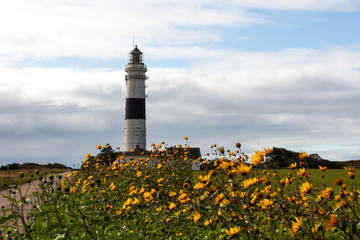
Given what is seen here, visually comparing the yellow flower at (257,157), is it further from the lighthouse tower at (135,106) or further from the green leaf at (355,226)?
the lighthouse tower at (135,106)

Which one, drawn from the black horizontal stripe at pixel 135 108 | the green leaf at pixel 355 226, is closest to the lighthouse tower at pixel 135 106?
the black horizontal stripe at pixel 135 108

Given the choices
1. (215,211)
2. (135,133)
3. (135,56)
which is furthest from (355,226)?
(135,56)

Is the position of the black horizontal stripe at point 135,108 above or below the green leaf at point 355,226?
above

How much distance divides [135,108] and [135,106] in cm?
22

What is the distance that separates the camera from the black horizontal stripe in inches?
1567

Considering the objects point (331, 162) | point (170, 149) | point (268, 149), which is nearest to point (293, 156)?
point (331, 162)

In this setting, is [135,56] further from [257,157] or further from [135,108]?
[257,157]

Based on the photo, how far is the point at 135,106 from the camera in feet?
132

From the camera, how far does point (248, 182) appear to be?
3.63m

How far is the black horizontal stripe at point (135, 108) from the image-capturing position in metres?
39.8

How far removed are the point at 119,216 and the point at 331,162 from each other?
84.4 feet

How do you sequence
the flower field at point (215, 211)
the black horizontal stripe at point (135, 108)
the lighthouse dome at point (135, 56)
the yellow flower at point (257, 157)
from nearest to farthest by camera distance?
the flower field at point (215, 211) → the yellow flower at point (257, 157) → the black horizontal stripe at point (135, 108) → the lighthouse dome at point (135, 56)

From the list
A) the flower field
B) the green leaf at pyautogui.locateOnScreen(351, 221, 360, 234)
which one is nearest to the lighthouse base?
the flower field

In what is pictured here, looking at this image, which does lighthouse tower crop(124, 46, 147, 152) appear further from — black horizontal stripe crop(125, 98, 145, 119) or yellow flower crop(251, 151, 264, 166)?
yellow flower crop(251, 151, 264, 166)
